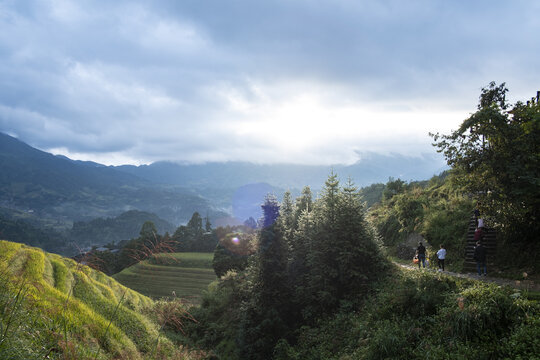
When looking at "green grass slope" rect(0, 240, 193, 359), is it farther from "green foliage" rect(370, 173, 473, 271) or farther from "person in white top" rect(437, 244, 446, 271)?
"green foliage" rect(370, 173, 473, 271)

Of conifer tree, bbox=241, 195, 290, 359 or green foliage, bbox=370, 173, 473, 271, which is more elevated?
green foliage, bbox=370, 173, 473, 271

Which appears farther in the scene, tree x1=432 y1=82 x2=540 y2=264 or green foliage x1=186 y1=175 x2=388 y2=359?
green foliage x1=186 y1=175 x2=388 y2=359

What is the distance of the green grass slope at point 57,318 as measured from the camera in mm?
5605

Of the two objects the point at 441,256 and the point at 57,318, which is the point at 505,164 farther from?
the point at 57,318

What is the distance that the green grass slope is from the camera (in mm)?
5605

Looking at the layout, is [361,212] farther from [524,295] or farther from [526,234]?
[524,295]

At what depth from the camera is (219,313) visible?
31.7 meters

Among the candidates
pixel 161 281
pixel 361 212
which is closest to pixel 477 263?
pixel 361 212

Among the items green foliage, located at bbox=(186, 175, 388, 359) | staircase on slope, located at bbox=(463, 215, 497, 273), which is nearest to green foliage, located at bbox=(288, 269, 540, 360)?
green foliage, located at bbox=(186, 175, 388, 359)

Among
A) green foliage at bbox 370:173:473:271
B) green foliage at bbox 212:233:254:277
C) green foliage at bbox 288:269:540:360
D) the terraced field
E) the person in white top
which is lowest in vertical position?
the terraced field

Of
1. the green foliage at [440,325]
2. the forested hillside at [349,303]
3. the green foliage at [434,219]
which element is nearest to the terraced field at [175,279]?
the forested hillside at [349,303]

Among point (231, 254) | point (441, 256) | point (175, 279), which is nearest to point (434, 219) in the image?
point (441, 256)

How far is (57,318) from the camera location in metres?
7.86

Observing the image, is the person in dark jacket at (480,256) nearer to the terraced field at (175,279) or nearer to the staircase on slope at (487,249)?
the staircase on slope at (487,249)
